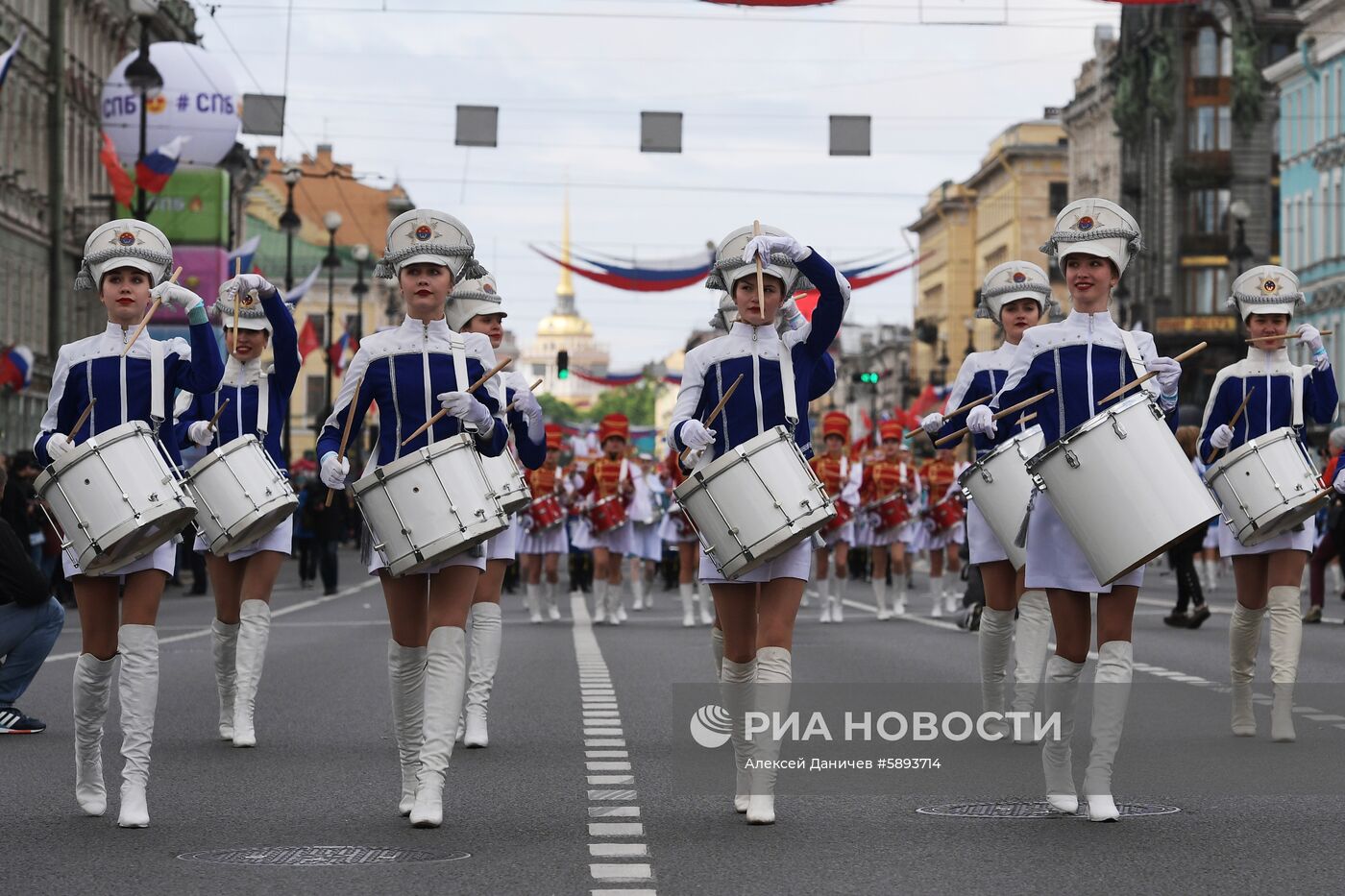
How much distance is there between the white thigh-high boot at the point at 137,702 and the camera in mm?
9977

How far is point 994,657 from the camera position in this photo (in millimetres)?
13500

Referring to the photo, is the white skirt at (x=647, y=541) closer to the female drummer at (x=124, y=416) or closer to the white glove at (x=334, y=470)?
the female drummer at (x=124, y=416)

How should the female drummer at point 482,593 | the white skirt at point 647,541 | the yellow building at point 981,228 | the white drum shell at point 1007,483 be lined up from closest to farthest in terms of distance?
the white drum shell at point 1007,483 → the female drummer at point 482,593 → the white skirt at point 647,541 → the yellow building at point 981,228

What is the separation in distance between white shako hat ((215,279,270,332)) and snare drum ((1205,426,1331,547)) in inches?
190

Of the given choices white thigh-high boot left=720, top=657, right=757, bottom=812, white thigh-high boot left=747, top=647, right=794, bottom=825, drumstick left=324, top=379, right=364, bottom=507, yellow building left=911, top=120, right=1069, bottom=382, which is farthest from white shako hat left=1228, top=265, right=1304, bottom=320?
yellow building left=911, top=120, right=1069, bottom=382

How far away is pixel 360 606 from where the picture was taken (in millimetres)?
33719

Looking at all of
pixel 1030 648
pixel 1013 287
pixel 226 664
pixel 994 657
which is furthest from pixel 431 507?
pixel 1013 287

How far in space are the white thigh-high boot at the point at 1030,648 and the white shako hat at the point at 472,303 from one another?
3136 mm

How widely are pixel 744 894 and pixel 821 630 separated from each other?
1757cm

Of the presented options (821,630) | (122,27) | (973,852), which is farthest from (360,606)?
(122,27)

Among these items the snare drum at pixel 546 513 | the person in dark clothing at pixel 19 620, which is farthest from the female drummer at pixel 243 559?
the snare drum at pixel 546 513

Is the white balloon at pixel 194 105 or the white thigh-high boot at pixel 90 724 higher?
the white balloon at pixel 194 105

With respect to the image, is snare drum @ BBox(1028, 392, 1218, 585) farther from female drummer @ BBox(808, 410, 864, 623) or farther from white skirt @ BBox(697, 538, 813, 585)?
female drummer @ BBox(808, 410, 864, 623)

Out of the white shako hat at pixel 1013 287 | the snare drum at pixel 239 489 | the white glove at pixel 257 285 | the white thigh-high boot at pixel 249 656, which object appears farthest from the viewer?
the white shako hat at pixel 1013 287
